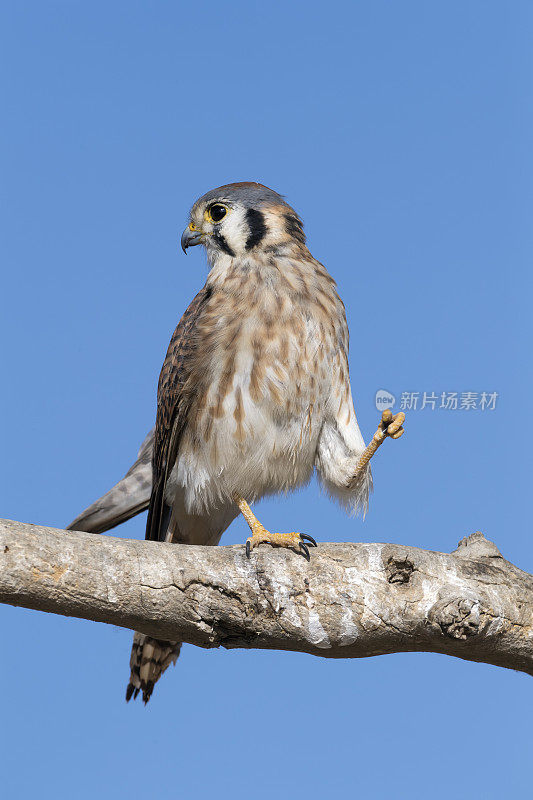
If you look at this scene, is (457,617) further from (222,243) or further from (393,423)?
(222,243)

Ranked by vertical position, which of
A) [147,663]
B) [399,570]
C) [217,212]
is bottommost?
[147,663]

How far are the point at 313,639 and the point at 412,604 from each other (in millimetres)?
414

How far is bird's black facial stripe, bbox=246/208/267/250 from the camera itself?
4.40 metres

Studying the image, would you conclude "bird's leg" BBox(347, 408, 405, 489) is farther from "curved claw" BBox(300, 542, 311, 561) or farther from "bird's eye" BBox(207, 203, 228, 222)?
"bird's eye" BBox(207, 203, 228, 222)

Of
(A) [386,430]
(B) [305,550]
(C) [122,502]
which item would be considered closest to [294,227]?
(A) [386,430]

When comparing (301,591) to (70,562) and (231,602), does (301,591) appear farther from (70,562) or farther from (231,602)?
(70,562)

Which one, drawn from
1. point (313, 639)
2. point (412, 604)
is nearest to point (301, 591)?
point (313, 639)

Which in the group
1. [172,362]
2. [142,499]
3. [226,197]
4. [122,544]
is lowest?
[122,544]

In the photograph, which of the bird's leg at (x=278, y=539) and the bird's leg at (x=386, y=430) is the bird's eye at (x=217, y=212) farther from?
the bird's leg at (x=278, y=539)

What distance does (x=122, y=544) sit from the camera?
3.19 m

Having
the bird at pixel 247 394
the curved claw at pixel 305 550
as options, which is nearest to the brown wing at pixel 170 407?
the bird at pixel 247 394

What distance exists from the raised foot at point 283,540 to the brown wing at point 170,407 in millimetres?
836

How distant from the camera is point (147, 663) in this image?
14.5 ft

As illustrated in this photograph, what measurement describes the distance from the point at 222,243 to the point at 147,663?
2.24m
